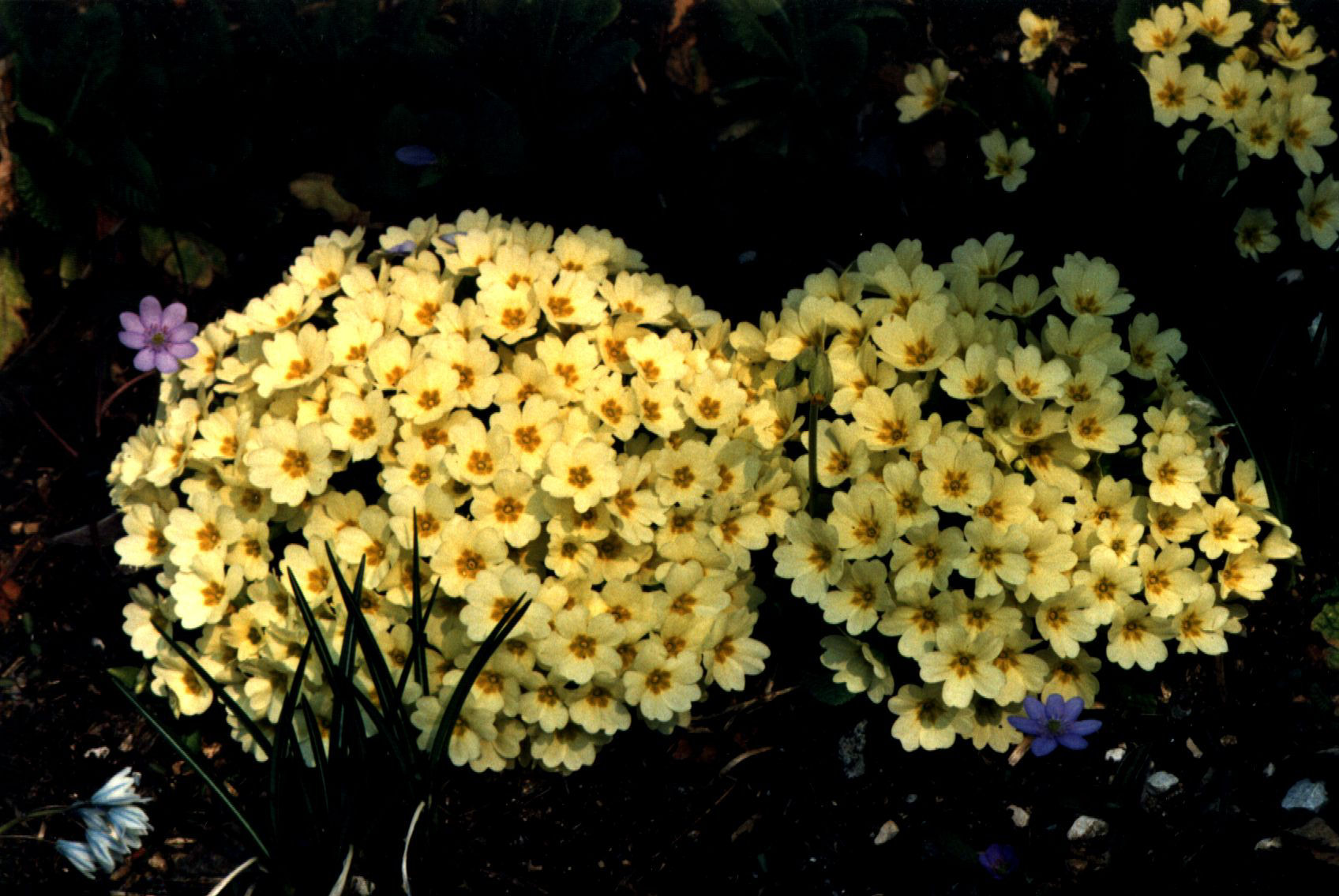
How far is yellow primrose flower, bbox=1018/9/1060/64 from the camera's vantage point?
11.4ft

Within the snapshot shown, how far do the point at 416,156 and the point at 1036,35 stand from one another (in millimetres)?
1940

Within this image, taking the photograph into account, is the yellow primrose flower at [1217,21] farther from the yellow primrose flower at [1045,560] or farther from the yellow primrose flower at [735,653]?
the yellow primrose flower at [735,653]

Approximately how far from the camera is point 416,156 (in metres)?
3.39

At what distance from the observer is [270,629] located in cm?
243

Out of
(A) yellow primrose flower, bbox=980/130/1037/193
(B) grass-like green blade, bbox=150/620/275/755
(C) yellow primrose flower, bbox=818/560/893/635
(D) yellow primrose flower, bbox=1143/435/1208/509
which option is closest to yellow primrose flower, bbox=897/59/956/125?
(A) yellow primrose flower, bbox=980/130/1037/193

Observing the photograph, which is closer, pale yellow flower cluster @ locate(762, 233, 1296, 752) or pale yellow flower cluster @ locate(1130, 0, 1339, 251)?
pale yellow flower cluster @ locate(762, 233, 1296, 752)

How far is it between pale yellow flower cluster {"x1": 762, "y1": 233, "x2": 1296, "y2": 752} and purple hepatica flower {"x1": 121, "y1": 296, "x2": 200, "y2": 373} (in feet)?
4.97

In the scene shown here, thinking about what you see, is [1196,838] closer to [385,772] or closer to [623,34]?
[385,772]

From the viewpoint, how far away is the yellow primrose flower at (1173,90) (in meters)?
3.06

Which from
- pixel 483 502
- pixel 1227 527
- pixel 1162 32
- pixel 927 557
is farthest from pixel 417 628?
pixel 1162 32

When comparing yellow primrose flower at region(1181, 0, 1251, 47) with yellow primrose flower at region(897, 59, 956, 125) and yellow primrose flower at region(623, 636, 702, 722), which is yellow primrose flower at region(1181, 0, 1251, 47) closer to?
yellow primrose flower at region(897, 59, 956, 125)

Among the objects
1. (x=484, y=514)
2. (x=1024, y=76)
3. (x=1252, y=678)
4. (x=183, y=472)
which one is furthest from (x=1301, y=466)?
(x=183, y=472)

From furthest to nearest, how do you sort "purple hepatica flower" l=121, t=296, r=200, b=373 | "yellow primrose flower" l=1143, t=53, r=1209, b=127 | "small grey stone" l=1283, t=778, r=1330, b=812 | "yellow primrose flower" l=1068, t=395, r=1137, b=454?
"yellow primrose flower" l=1143, t=53, r=1209, b=127, "purple hepatica flower" l=121, t=296, r=200, b=373, "small grey stone" l=1283, t=778, r=1330, b=812, "yellow primrose flower" l=1068, t=395, r=1137, b=454

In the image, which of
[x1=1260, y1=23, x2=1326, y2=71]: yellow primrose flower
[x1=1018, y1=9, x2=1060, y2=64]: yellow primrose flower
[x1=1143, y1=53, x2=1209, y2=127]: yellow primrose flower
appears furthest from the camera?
[x1=1018, y1=9, x2=1060, y2=64]: yellow primrose flower
